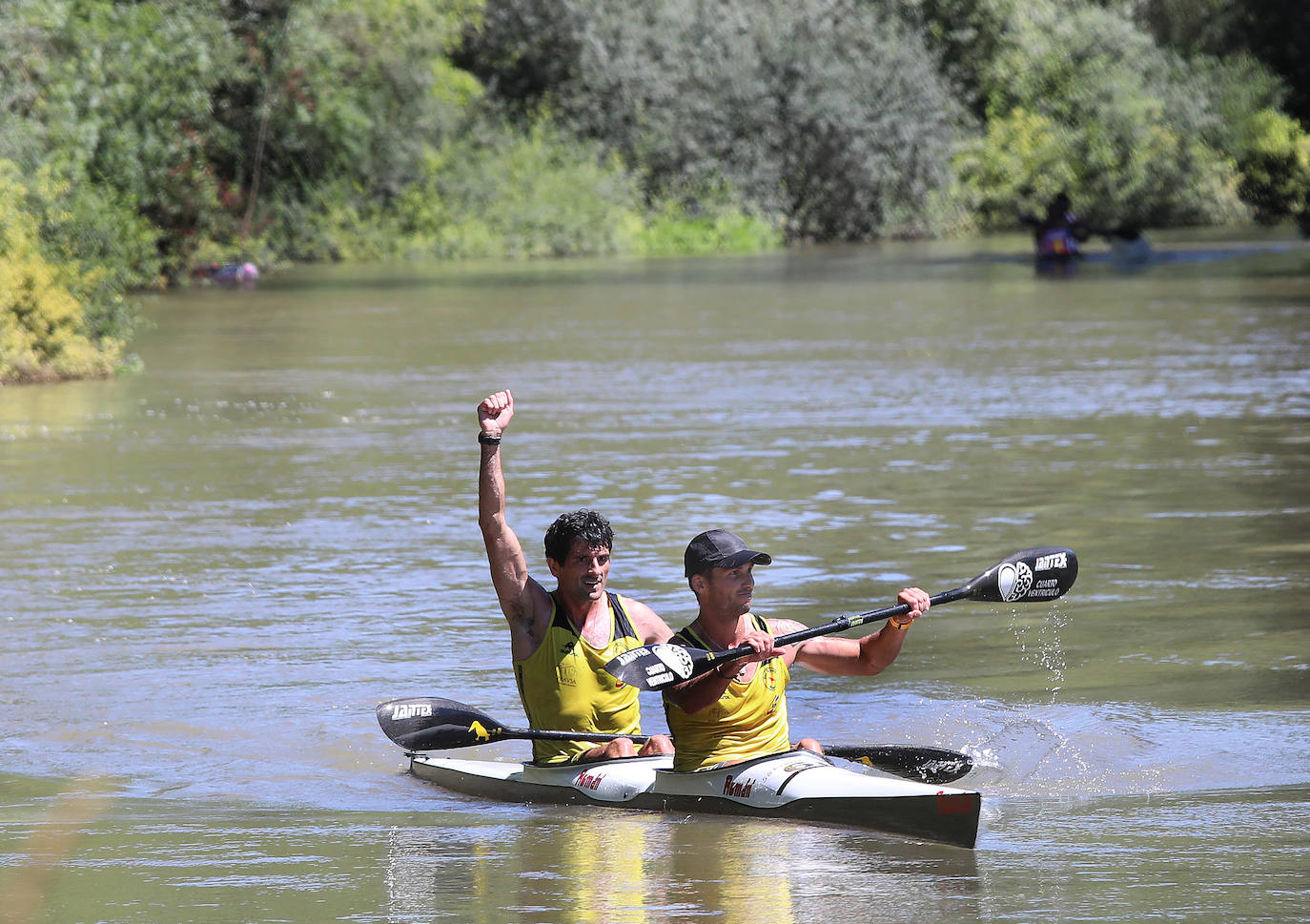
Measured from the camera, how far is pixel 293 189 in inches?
1913

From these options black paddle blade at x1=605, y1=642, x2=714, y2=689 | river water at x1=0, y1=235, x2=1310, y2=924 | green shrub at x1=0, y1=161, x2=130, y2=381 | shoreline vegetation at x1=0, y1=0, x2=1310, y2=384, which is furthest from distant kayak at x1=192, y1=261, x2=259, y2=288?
black paddle blade at x1=605, y1=642, x2=714, y2=689

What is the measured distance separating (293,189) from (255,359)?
25.1 metres

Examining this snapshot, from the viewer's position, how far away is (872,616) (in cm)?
705

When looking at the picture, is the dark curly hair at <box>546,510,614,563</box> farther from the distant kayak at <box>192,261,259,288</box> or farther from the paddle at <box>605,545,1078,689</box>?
the distant kayak at <box>192,261,259,288</box>

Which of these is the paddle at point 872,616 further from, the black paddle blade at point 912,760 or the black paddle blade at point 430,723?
the black paddle blade at point 430,723

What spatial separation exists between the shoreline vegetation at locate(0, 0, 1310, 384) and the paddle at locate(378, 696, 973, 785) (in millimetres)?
33156

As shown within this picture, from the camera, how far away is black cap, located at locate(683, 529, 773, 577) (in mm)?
6582

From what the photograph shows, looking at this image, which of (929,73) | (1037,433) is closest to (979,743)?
(1037,433)

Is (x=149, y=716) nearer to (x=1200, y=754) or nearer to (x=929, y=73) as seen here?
(x=1200, y=754)

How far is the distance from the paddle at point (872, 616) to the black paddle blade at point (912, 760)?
0.57 meters

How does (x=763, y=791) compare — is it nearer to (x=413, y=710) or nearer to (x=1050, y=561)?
(x=413, y=710)

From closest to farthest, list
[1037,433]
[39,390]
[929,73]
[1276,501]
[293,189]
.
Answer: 1. [1276,501]
2. [1037,433]
3. [39,390]
4. [293,189]
5. [929,73]

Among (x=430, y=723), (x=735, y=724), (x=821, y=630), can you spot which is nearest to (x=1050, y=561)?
(x=821, y=630)

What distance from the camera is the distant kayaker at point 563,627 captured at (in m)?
7.16
